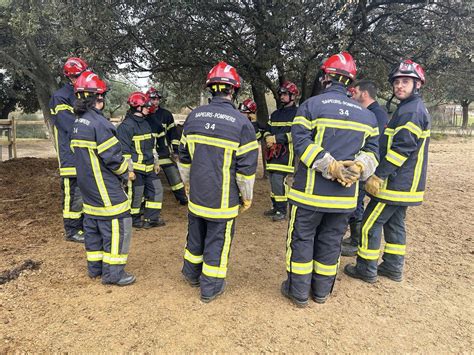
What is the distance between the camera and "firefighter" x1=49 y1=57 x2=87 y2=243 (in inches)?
189

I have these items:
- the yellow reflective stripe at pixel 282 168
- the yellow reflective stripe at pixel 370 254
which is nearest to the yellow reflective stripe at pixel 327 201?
the yellow reflective stripe at pixel 370 254

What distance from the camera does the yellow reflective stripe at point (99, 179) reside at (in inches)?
144

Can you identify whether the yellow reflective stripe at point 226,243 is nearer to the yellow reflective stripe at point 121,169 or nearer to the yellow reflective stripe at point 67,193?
the yellow reflective stripe at point 121,169

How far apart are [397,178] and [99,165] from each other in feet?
10.4

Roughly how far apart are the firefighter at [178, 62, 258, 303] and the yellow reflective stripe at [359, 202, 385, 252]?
1.49 metres

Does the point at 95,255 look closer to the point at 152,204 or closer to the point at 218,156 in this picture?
the point at 218,156

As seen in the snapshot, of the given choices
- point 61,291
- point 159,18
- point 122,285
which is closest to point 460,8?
point 159,18

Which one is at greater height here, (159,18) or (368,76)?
(159,18)

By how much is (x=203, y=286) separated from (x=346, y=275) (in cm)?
180

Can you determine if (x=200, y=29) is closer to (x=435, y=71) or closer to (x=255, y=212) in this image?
(x=255, y=212)

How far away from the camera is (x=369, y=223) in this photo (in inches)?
163

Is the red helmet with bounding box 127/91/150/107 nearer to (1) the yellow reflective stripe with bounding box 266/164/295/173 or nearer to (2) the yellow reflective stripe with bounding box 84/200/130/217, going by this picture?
(2) the yellow reflective stripe with bounding box 84/200/130/217

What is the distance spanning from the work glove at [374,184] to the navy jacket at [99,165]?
266 centimetres

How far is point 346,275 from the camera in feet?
14.2
